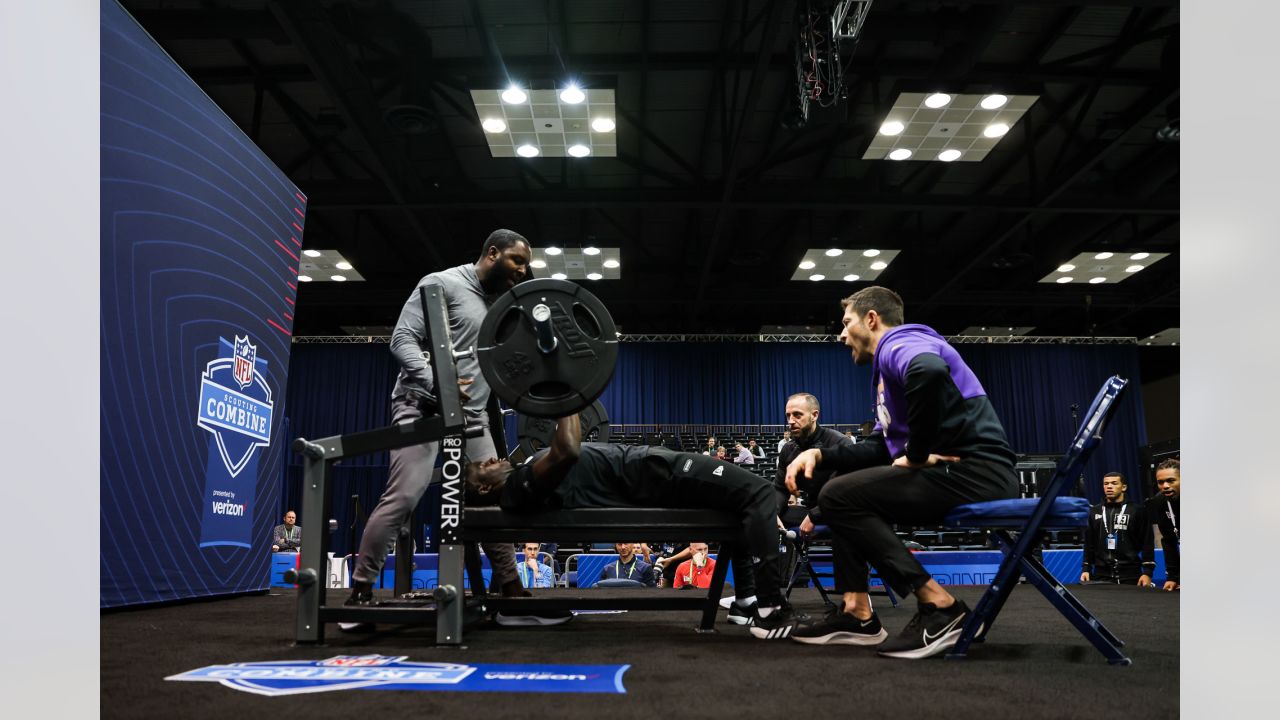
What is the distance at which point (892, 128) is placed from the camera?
28.9ft

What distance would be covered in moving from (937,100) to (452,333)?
6.41 metres

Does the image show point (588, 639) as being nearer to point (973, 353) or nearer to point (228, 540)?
point (228, 540)

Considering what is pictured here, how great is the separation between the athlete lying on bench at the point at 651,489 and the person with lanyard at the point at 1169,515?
507cm

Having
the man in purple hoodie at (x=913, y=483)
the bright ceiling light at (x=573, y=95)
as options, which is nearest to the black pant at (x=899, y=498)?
the man in purple hoodie at (x=913, y=483)

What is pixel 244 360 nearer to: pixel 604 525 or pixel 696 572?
→ pixel 604 525

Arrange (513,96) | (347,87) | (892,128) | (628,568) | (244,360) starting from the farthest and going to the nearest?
(892,128), (513,96), (628,568), (347,87), (244,360)

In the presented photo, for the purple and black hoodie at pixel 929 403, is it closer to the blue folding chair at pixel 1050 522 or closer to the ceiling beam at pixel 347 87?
the blue folding chair at pixel 1050 522

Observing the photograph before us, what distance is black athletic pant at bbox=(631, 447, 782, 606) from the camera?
2.89m

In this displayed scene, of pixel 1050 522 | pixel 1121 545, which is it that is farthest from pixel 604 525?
pixel 1121 545

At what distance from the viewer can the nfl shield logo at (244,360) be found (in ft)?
16.8

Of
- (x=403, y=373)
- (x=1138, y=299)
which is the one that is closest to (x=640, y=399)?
(x=1138, y=299)

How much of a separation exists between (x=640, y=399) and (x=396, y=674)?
48.9 ft

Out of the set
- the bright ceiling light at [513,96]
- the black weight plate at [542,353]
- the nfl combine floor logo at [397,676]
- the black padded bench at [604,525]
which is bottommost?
the nfl combine floor logo at [397,676]
